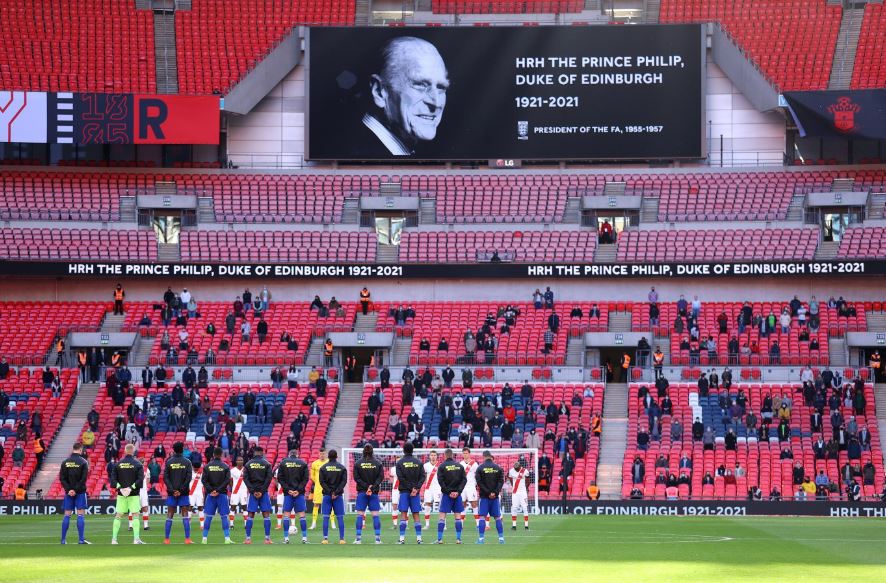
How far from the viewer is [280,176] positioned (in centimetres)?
6506

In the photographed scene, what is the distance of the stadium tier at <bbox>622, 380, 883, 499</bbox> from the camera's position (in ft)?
157

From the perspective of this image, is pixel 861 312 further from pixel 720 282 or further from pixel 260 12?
pixel 260 12

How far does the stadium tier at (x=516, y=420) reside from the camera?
4980 cm

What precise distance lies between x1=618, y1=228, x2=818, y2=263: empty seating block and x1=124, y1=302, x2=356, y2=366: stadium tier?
12421 millimetres

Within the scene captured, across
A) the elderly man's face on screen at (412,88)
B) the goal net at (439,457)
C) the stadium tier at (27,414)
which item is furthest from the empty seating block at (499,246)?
the goal net at (439,457)

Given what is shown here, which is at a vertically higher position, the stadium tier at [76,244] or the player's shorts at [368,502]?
the stadium tier at [76,244]

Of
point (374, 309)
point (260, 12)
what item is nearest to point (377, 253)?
point (374, 309)

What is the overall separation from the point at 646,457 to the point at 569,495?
12.8 ft

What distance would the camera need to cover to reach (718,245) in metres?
60.7

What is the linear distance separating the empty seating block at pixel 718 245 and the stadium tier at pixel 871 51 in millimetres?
7198

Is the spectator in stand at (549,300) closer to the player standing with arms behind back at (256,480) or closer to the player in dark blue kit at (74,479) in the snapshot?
the player standing with arms behind back at (256,480)

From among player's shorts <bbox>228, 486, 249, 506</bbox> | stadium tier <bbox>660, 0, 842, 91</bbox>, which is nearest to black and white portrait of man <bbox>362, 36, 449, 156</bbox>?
stadium tier <bbox>660, 0, 842, 91</bbox>

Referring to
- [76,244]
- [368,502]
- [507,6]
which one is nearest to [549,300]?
[507,6]

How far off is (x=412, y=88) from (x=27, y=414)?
2214cm
